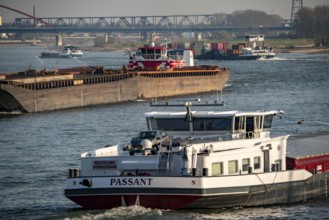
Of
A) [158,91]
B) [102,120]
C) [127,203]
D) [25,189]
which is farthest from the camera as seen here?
[158,91]

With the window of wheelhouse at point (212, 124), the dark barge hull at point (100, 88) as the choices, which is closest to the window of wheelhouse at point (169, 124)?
the window of wheelhouse at point (212, 124)

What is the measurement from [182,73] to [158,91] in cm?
658

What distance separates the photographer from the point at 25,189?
111 feet

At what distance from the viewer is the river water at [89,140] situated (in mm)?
29625

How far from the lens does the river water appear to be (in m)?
29.6

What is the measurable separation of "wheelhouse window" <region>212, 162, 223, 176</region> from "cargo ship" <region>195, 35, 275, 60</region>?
133 metres

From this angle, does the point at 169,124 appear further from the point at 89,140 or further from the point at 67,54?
the point at 67,54

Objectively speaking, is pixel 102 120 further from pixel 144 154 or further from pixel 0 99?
pixel 144 154

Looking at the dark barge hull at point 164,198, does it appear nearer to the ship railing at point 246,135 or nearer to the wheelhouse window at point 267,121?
the ship railing at point 246,135

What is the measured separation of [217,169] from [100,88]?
44462mm

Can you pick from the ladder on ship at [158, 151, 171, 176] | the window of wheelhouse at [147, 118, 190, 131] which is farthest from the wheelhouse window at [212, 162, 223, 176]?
the window of wheelhouse at [147, 118, 190, 131]

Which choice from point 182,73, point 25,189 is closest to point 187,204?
point 25,189

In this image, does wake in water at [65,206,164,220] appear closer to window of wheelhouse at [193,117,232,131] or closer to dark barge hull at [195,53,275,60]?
window of wheelhouse at [193,117,232,131]

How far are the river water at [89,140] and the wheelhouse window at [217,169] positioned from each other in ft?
3.81
